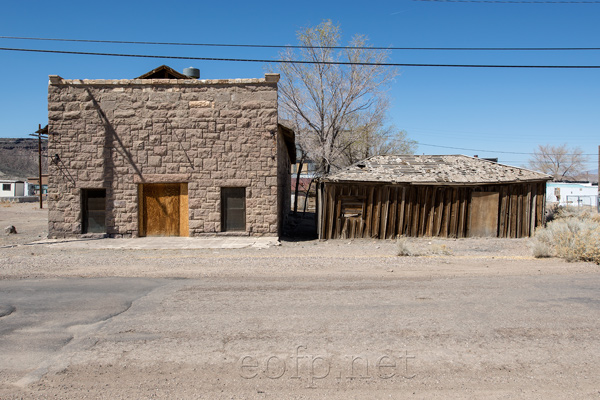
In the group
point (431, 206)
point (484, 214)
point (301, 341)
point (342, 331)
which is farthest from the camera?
point (484, 214)

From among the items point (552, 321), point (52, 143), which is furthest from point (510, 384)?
point (52, 143)

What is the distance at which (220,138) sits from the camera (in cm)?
1484

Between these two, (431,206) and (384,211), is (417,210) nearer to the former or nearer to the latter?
(431,206)

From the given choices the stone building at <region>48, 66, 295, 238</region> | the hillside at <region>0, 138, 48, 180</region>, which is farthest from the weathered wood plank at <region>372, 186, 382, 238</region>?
the hillside at <region>0, 138, 48, 180</region>

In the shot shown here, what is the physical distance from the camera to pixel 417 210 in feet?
50.7

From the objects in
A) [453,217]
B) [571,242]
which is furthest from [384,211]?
[571,242]

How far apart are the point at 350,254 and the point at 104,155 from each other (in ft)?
30.7

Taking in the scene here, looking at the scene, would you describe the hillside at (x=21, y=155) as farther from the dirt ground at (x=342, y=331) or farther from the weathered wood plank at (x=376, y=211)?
the dirt ground at (x=342, y=331)

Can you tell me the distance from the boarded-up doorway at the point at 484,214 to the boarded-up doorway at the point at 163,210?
34.4ft

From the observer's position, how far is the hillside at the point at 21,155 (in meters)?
104

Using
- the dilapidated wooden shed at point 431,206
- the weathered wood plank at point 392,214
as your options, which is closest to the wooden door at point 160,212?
the dilapidated wooden shed at point 431,206

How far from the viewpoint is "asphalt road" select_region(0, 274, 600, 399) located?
3734 mm

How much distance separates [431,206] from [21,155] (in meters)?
120

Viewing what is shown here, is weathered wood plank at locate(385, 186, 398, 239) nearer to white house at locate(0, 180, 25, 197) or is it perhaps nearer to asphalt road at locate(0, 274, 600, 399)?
asphalt road at locate(0, 274, 600, 399)
